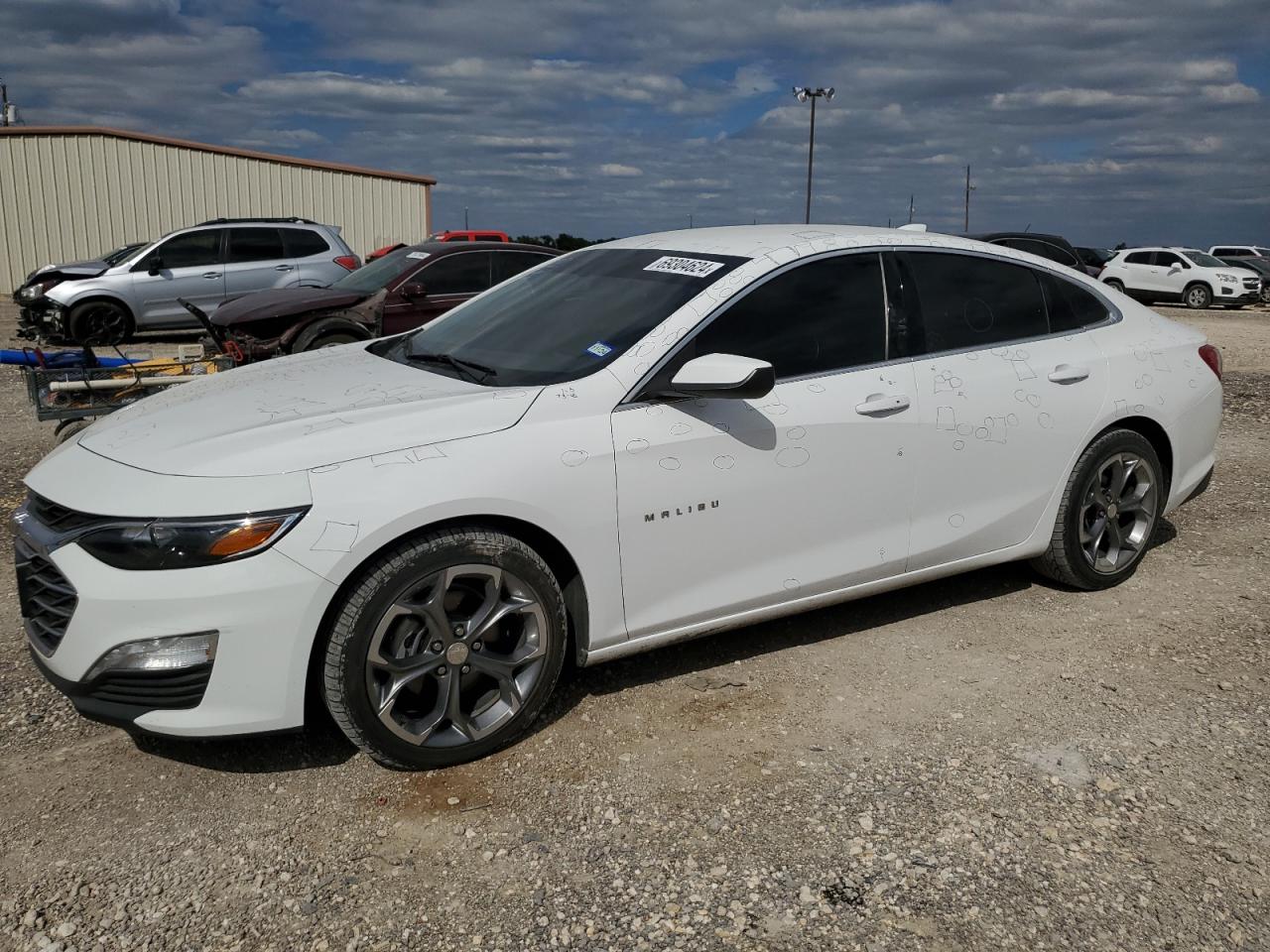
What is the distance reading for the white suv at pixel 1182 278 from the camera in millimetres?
26312

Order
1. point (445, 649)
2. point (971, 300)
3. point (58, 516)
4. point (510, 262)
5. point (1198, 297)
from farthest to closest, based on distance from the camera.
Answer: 1. point (1198, 297)
2. point (510, 262)
3. point (971, 300)
4. point (445, 649)
5. point (58, 516)

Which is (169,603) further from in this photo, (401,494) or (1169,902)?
(1169,902)

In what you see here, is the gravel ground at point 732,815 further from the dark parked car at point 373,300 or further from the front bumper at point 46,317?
the front bumper at point 46,317

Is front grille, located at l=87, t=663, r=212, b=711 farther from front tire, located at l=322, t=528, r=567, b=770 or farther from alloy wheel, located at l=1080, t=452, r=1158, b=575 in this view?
alloy wheel, located at l=1080, t=452, r=1158, b=575

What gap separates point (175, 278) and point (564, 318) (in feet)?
42.8

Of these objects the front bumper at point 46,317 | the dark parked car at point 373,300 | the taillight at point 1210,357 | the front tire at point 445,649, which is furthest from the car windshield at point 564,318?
the front bumper at point 46,317

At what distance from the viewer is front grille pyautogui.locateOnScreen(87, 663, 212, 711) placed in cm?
293

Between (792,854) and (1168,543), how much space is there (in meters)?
3.79

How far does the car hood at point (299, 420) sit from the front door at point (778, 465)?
518mm

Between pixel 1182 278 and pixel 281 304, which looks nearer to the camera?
pixel 281 304

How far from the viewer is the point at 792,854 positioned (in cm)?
294

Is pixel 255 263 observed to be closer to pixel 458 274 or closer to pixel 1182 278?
pixel 458 274

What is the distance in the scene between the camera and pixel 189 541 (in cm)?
290

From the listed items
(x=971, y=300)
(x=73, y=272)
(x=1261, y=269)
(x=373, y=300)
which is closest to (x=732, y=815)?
(x=971, y=300)
